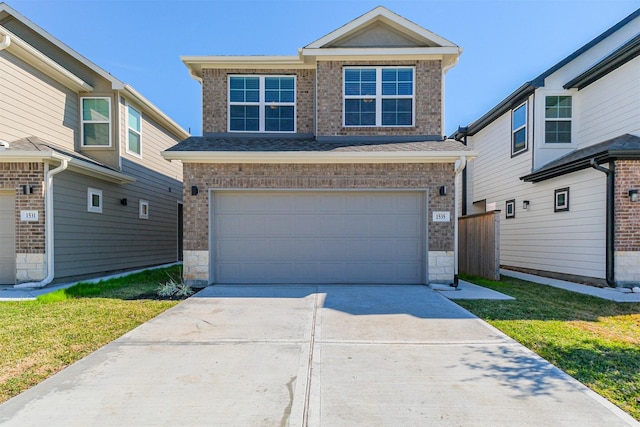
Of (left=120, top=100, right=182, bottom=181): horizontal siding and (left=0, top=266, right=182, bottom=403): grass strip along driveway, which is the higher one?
(left=120, top=100, right=182, bottom=181): horizontal siding

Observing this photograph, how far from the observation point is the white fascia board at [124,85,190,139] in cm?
1062

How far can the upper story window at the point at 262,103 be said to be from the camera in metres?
9.33

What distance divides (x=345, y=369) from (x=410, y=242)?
5081 millimetres

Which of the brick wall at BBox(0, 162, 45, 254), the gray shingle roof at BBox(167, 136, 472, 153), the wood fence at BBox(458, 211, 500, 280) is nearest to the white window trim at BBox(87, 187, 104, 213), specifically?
the brick wall at BBox(0, 162, 45, 254)

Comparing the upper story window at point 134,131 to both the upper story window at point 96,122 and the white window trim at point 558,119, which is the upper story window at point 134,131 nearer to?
the upper story window at point 96,122

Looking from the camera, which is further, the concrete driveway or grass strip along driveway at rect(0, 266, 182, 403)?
grass strip along driveway at rect(0, 266, 182, 403)

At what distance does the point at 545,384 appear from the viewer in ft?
10.7

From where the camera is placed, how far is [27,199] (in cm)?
783

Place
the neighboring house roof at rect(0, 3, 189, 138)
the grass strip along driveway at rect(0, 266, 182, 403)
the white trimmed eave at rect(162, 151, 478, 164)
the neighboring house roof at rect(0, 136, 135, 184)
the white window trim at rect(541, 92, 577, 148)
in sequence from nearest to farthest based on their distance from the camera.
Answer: the grass strip along driveway at rect(0, 266, 182, 403) → the neighboring house roof at rect(0, 136, 135, 184) → the white trimmed eave at rect(162, 151, 478, 164) → the neighboring house roof at rect(0, 3, 189, 138) → the white window trim at rect(541, 92, 577, 148)

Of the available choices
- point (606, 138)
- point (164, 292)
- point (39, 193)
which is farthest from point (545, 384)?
point (39, 193)

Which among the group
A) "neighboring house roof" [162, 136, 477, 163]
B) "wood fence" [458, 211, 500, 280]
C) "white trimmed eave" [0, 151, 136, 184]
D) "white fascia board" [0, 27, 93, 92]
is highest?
"white fascia board" [0, 27, 93, 92]

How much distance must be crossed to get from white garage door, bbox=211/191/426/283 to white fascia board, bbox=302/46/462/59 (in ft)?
11.6

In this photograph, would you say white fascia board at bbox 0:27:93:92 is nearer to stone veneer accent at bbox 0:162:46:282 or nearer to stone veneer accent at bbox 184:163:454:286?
stone veneer accent at bbox 0:162:46:282

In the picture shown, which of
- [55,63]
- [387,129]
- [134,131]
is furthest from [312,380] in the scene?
[134,131]
